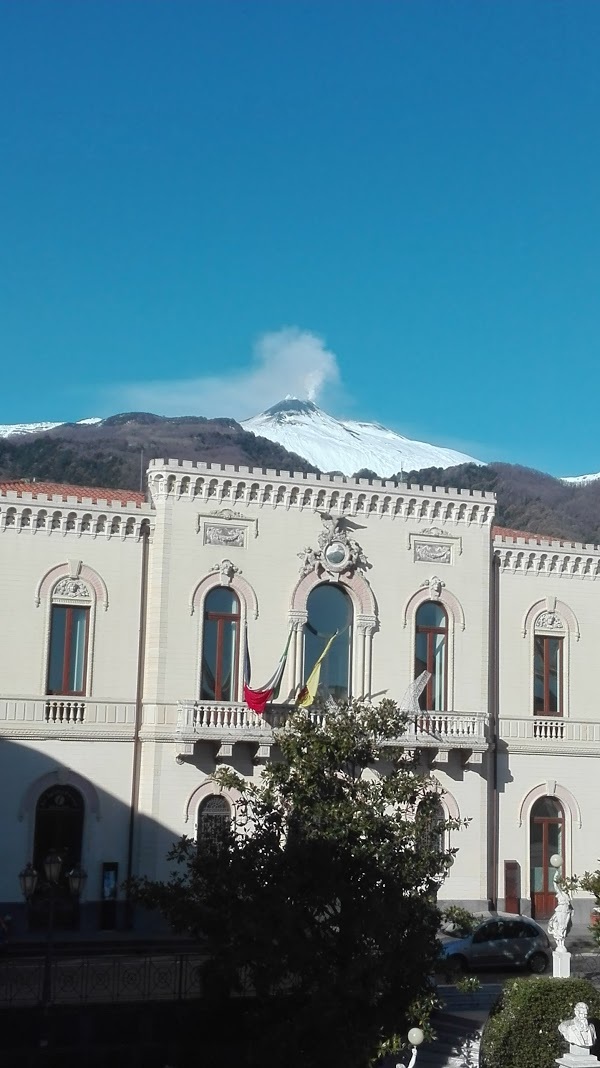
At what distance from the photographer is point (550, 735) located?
37156 millimetres

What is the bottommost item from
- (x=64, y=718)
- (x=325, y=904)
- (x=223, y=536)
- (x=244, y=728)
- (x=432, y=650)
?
(x=325, y=904)

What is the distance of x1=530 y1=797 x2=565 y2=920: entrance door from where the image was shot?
3628 centimetres

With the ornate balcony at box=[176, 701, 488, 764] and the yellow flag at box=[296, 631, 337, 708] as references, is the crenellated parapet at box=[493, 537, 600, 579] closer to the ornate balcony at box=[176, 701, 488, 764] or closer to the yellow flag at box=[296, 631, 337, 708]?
the ornate balcony at box=[176, 701, 488, 764]

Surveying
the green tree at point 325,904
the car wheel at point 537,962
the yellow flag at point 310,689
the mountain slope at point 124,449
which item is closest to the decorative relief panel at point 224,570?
the yellow flag at point 310,689

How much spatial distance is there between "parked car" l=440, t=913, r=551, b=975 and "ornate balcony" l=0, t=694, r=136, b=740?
9391mm

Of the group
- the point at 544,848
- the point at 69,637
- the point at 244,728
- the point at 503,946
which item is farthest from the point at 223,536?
the point at 544,848

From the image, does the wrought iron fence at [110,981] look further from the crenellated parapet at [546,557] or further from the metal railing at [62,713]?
the crenellated parapet at [546,557]

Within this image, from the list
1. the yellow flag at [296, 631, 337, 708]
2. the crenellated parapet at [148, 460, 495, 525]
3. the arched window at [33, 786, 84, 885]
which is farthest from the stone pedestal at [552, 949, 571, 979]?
the crenellated parapet at [148, 460, 495, 525]

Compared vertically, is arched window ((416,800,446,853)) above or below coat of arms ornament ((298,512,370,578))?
below

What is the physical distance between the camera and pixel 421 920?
69.6 feet

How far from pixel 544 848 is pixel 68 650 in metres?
14.0

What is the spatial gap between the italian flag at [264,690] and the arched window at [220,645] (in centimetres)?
44

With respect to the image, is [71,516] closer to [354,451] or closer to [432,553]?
[432,553]

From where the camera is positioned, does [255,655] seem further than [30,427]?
No
